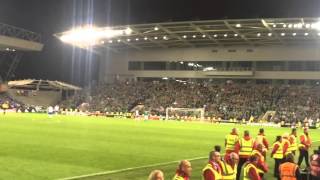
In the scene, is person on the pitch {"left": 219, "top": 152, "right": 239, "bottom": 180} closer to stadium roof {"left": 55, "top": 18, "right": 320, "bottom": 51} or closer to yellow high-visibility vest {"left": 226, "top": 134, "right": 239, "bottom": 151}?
yellow high-visibility vest {"left": 226, "top": 134, "right": 239, "bottom": 151}

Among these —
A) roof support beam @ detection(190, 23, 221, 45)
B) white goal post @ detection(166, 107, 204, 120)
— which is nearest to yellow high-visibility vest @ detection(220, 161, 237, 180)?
roof support beam @ detection(190, 23, 221, 45)

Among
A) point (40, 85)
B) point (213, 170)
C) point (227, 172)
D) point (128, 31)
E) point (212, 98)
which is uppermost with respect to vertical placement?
point (128, 31)

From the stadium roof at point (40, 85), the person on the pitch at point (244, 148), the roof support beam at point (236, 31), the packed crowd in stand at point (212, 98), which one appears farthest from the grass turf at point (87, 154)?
the stadium roof at point (40, 85)

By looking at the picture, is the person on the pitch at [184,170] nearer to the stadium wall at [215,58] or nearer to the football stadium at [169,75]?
the football stadium at [169,75]

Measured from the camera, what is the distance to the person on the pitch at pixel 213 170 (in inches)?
425

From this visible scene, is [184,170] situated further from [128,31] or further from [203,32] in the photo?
[128,31]

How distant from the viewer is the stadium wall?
7644 centimetres

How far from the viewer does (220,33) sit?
72438mm

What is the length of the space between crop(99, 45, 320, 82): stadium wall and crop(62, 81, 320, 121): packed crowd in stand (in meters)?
1.70

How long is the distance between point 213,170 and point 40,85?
8287cm

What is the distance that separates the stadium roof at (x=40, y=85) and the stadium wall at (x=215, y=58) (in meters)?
7.23

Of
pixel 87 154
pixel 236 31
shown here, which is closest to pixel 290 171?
pixel 87 154

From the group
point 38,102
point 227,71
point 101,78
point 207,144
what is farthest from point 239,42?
point 207,144

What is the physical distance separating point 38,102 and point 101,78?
1241 cm
